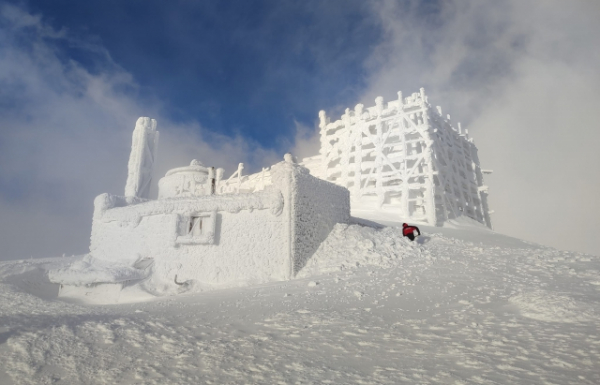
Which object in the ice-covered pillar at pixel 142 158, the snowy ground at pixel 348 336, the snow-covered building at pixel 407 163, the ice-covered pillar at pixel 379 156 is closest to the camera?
the snowy ground at pixel 348 336

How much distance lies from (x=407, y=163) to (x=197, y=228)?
57.4 feet

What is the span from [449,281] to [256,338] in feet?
18.9

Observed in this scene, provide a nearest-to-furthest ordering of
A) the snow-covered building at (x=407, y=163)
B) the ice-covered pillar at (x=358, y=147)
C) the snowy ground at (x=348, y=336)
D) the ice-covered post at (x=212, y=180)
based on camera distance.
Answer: the snowy ground at (x=348, y=336)
the ice-covered post at (x=212, y=180)
the snow-covered building at (x=407, y=163)
the ice-covered pillar at (x=358, y=147)

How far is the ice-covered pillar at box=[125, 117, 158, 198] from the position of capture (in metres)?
19.5

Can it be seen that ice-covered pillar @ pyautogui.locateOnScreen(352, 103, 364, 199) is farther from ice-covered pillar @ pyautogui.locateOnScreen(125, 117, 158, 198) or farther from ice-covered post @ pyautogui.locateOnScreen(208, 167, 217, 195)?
ice-covered pillar @ pyautogui.locateOnScreen(125, 117, 158, 198)

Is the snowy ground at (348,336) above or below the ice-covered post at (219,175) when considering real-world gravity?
below

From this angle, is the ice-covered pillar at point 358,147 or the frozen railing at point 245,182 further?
the frozen railing at point 245,182

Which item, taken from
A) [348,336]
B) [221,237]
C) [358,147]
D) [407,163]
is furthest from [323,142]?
[348,336]

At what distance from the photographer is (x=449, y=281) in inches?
344

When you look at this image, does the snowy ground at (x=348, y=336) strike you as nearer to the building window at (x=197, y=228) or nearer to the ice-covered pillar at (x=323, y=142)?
the building window at (x=197, y=228)

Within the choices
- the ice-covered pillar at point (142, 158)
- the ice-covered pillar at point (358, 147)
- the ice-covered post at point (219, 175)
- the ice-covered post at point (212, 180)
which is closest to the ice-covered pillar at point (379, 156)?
the ice-covered pillar at point (358, 147)

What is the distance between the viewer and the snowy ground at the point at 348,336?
3.97 meters

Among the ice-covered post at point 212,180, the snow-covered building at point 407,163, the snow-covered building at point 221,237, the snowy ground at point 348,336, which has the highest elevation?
the snow-covered building at point 407,163

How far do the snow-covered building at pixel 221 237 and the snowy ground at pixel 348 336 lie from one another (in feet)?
8.11
